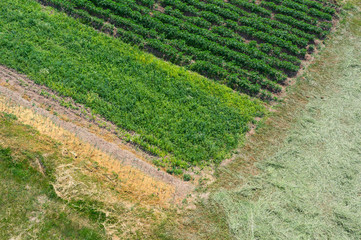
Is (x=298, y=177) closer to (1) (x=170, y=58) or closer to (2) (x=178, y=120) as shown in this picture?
(2) (x=178, y=120)

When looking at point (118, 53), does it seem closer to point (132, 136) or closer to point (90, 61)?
point (90, 61)

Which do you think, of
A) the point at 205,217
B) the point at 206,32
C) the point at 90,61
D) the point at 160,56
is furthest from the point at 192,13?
the point at 205,217

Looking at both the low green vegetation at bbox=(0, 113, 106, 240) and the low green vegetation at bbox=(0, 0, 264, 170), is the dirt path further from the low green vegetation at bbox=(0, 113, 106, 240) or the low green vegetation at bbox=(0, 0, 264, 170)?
the low green vegetation at bbox=(0, 113, 106, 240)

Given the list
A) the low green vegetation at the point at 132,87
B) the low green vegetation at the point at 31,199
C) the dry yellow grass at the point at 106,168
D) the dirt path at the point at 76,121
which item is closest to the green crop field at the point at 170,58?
the low green vegetation at the point at 132,87

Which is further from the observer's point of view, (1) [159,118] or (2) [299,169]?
(1) [159,118]

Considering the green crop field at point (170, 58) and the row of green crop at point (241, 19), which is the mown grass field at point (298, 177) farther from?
the row of green crop at point (241, 19)

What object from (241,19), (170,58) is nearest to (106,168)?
(170,58)

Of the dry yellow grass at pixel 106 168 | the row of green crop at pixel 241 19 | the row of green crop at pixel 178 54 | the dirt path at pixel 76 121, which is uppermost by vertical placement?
the row of green crop at pixel 241 19
